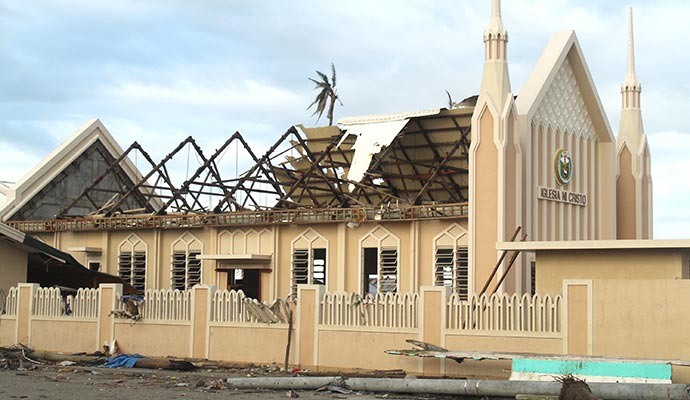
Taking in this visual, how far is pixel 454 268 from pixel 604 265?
22.0 ft

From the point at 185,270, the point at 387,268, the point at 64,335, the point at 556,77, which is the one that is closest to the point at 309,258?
the point at 387,268

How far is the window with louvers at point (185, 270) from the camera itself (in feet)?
107

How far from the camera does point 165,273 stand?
33.4 metres

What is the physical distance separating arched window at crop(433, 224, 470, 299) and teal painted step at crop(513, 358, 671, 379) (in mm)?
8000

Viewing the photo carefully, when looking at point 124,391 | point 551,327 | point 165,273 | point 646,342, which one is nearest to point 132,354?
point 124,391

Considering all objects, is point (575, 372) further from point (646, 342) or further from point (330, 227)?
point (330, 227)

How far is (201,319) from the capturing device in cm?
2402

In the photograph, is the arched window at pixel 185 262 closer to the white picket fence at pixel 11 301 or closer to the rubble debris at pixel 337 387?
the white picket fence at pixel 11 301

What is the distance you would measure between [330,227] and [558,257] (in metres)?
9.83

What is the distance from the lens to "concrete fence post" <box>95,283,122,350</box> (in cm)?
→ 2536

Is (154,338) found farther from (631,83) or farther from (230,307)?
(631,83)

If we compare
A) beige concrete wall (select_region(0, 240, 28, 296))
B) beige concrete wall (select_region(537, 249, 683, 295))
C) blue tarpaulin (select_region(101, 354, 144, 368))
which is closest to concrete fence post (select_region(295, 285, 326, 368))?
blue tarpaulin (select_region(101, 354, 144, 368))

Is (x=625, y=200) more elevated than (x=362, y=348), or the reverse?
(x=625, y=200)

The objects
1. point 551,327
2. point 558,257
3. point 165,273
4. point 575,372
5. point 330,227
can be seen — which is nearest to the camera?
point 575,372
